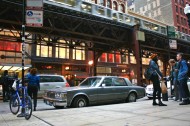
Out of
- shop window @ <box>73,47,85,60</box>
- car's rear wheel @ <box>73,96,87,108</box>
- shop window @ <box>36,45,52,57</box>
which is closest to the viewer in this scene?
car's rear wheel @ <box>73,96,87,108</box>

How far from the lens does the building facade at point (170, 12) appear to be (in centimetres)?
6462

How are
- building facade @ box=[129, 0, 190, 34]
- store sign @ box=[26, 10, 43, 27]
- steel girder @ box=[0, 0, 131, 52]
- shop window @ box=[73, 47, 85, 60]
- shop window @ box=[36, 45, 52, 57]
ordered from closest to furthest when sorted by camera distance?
store sign @ box=[26, 10, 43, 27], steel girder @ box=[0, 0, 131, 52], shop window @ box=[36, 45, 52, 57], shop window @ box=[73, 47, 85, 60], building facade @ box=[129, 0, 190, 34]

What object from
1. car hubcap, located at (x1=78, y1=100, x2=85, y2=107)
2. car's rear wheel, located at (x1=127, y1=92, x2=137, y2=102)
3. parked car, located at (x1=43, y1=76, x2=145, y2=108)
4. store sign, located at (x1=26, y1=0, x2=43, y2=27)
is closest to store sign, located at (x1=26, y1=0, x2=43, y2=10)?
store sign, located at (x1=26, y1=0, x2=43, y2=27)

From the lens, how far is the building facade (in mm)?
64625

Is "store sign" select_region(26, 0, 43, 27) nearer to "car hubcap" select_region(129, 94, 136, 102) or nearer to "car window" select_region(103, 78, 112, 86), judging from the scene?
"car window" select_region(103, 78, 112, 86)

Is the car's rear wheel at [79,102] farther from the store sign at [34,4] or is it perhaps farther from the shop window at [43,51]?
the shop window at [43,51]

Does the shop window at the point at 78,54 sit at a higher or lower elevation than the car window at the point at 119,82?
higher

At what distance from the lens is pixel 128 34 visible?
24703 millimetres

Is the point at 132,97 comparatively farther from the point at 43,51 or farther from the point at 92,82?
the point at 43,51

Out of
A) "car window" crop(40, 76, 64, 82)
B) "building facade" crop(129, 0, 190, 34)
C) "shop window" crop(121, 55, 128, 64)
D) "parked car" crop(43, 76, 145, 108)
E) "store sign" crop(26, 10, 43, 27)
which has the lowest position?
"parked car" crop(43, 76, 145, 108)

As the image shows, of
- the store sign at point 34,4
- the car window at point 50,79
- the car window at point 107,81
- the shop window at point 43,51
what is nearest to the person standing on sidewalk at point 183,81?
the car window at point 107,81

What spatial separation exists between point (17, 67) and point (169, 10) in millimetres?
49424

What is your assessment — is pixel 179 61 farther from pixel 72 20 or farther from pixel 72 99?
pixel 72 20

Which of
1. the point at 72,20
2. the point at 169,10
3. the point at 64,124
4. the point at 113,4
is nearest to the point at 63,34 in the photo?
the point at 72,20
